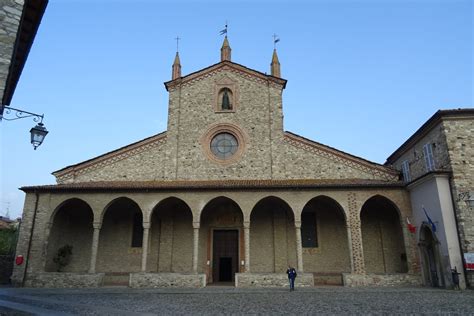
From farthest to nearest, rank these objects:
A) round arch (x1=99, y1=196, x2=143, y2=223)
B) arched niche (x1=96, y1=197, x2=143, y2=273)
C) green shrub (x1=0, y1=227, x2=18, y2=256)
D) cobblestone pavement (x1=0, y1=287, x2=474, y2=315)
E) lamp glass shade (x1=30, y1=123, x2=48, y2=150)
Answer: green shrub (x1=0, y1=227, x2=18, y2=256)
arched niche (x1=96, y1=197, x2=143, y2=273)
round arch (x1=99, y1=196, x2=143, y2=223)
cobblestone pavement (x1=0, y1=287, x2=474, y2=315)
lamp glass shade (x1=30, y1=123, x2=48, y2=150)

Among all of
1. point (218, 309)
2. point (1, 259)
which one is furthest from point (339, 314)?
point (1, 259)

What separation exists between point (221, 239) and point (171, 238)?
2.82 m

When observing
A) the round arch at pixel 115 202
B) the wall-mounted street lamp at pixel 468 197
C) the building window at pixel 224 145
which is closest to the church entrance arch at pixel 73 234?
the round arch at pixel 115 202

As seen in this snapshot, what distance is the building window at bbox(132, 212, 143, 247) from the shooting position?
754 inches

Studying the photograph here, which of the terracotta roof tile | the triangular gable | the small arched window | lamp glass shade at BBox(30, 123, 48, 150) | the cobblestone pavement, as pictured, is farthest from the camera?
the triangular gable

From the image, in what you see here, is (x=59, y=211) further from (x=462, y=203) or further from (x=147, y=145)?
(x=462, y=203)

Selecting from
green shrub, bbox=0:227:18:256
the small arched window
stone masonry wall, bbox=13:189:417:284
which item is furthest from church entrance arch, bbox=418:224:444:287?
green shrub, bbox=0:227:18:256

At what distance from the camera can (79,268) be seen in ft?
61.1

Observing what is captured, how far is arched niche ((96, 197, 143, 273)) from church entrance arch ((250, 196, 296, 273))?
6.45 meters

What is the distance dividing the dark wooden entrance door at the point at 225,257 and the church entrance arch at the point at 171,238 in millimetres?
1479

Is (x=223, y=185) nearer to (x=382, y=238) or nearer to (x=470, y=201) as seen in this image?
(x=382, y=238)

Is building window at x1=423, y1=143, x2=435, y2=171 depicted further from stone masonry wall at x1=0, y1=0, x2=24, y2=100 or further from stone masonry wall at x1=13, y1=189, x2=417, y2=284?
stone masonry wall at x1=0, y1=0, x2=24, y2=100

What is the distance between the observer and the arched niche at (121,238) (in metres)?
18.6

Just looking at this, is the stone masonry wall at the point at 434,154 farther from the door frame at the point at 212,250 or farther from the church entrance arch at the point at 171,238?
the church entrance arch at the point at 171,238
